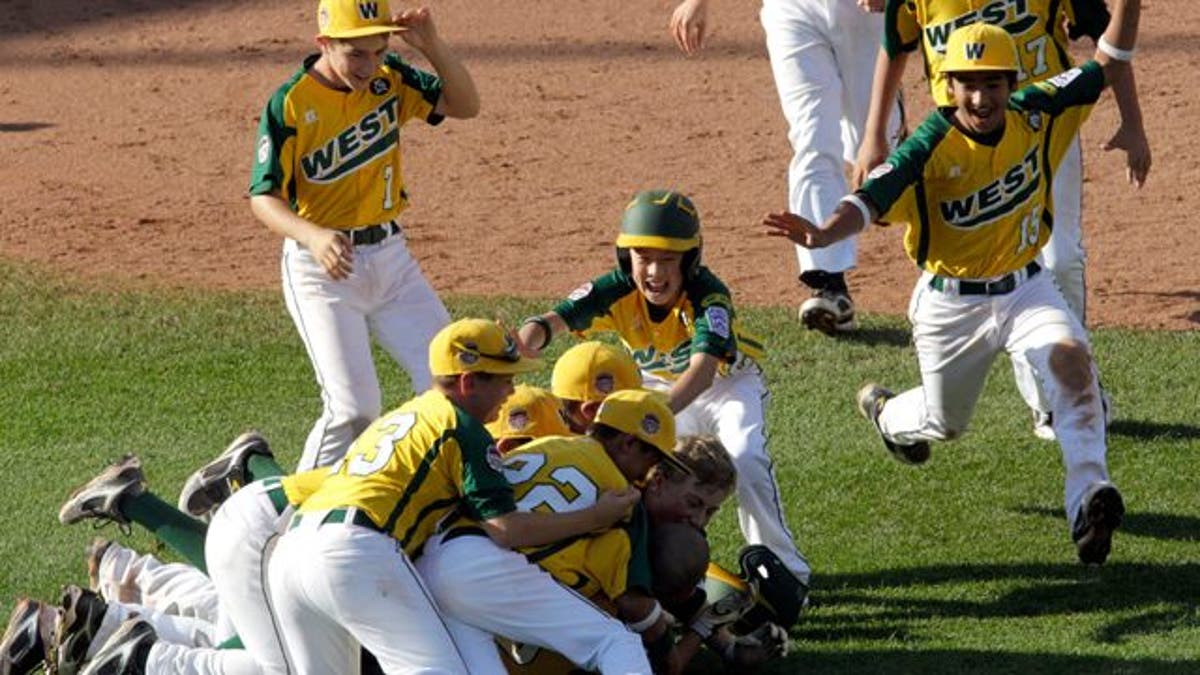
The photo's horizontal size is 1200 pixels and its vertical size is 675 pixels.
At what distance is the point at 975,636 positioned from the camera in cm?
757

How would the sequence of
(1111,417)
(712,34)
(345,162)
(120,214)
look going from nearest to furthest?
1. (345,162)
2. (1111,417)
3. (120,214)
4. (712,34)

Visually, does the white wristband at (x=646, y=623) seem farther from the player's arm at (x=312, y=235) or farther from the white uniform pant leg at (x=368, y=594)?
the player's arm at (x=312, y=235)

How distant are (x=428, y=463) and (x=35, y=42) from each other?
10489 millimetres

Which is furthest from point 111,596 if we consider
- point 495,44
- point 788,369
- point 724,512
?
point 495,44

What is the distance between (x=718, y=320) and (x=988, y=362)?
1.14 meters

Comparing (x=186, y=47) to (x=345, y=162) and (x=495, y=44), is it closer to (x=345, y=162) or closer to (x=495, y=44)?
(x=495, y=44)

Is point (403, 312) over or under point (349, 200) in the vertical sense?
under

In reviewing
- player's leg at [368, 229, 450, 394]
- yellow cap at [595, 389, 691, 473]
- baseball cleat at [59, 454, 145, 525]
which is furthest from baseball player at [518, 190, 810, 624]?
baseball cleat at [59, 454, 145, 525]

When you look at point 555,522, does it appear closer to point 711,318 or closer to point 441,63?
point 711,318

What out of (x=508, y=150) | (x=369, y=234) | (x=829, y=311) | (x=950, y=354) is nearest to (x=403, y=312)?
(x=369, y=234)

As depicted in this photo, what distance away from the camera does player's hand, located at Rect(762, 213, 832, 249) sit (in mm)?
7656

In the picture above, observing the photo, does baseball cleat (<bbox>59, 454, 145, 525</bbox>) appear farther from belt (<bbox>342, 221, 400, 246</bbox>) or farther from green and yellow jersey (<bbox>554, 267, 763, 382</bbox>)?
green and yellow jersey (<bbox>554, 267, 763, 382</bbox>)

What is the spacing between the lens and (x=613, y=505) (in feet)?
22.1

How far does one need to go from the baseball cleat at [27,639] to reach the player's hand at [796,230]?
248 centimetres
